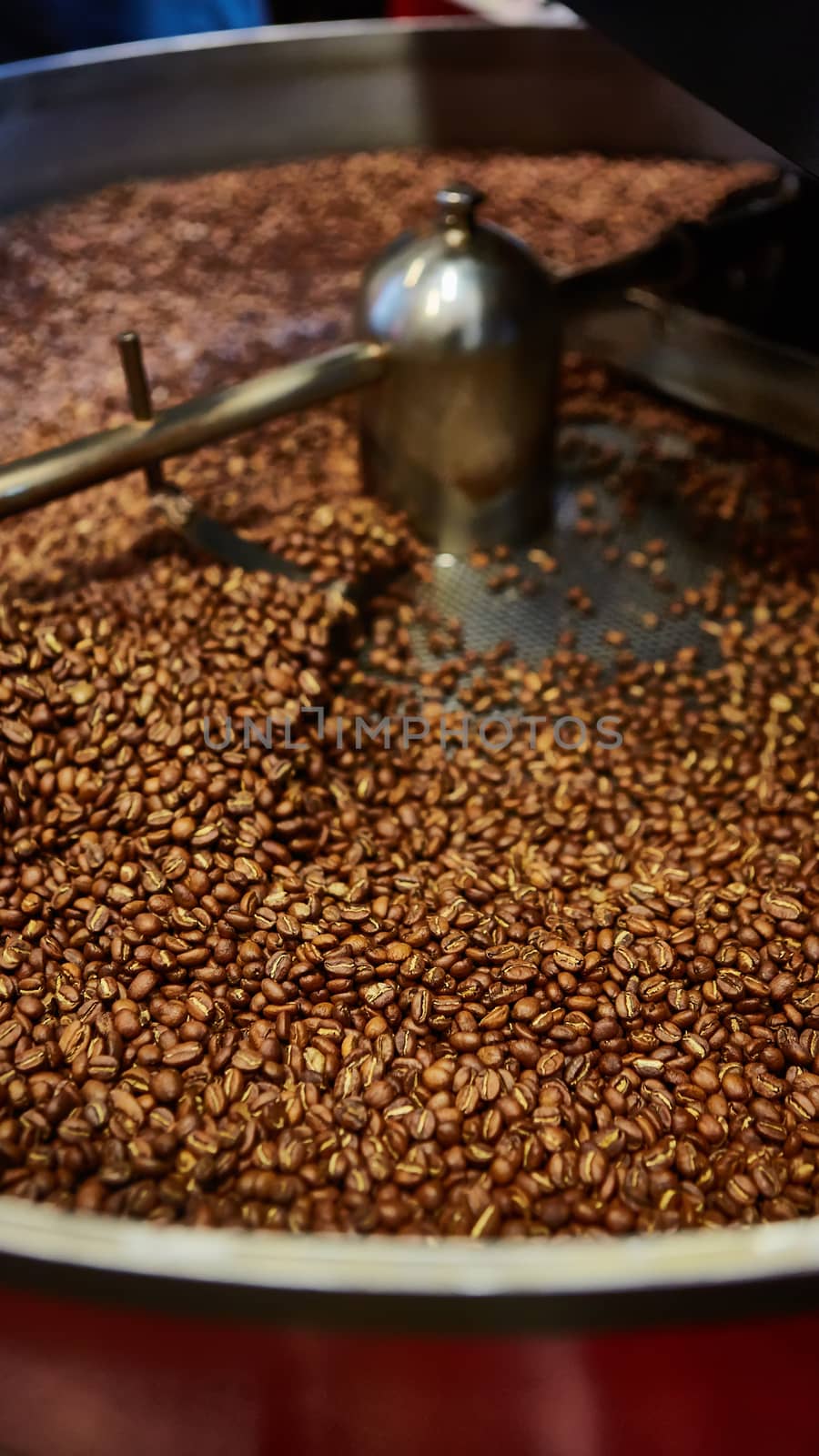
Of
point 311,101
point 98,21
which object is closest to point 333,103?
point 311,101

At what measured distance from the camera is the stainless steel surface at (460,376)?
5.08ft

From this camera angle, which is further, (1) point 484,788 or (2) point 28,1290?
(1) point 484,788

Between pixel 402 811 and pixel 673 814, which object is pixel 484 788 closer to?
pixel 402 811

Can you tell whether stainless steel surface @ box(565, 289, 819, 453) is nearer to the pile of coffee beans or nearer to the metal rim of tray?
the pile of coffee beans

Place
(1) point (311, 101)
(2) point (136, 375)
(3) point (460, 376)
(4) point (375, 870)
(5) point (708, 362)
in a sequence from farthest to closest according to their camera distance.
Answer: (1) point (311, 101) → (5) point (708, 362) → (3) point (460, 376) → (2) point (136, 375) → (4) point (375, 870)

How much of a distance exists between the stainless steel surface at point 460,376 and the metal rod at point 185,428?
0.07 meters

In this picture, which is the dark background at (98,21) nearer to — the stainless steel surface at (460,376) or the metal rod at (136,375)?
the stainless steel surface at (460,376)

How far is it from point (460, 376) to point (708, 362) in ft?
1.78

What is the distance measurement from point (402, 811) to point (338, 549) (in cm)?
46

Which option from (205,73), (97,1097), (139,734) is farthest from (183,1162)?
(205,73)

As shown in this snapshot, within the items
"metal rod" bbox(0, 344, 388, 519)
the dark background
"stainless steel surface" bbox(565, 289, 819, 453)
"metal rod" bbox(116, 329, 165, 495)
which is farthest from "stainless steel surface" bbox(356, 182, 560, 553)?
the dark background

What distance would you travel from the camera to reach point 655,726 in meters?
1.48

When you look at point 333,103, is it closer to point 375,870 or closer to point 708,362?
point 708,362

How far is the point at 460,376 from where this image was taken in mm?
1557
